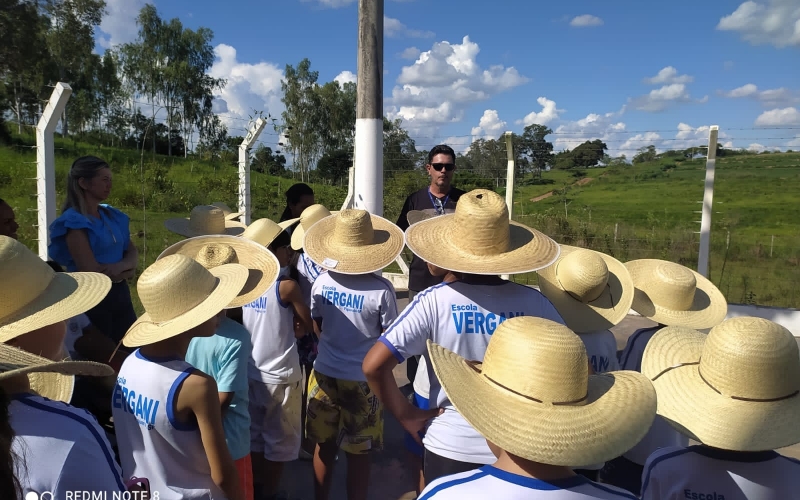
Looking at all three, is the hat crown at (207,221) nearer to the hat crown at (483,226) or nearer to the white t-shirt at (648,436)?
the hat crown at (483,226)

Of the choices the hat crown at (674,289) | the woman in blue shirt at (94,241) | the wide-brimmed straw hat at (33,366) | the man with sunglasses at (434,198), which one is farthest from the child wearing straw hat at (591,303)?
the woman in blue shirt at (94,241)

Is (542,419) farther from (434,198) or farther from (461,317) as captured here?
(434,198)

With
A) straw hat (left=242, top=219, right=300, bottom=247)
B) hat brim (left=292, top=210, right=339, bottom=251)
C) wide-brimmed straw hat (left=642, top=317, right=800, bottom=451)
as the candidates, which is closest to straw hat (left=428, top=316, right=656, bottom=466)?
wide-brimmed straw hat (left=642, top=317, right=800, bottom=451)

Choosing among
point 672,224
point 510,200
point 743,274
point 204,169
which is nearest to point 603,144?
point 510,200

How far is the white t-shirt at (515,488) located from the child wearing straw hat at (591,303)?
1.23 m

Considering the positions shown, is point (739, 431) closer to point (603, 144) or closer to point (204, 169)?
point (603, 144)

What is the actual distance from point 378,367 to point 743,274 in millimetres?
7944

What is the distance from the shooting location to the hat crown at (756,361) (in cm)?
138

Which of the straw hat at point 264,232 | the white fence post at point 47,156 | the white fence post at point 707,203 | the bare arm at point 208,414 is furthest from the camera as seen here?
the white fence post at point 707,203

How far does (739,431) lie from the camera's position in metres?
1.38

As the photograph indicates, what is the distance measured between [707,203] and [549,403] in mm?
A: 5904

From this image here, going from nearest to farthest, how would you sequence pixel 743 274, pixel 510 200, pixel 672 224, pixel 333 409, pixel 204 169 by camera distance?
pixel 333 409 < pixel 510 200 < pixel 743 274 < pixel 672 224 < pixel 204 169

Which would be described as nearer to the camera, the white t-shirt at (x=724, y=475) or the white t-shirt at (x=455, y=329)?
the white t-shirt at (x=724, y=475)

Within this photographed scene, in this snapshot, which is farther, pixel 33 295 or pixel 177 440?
pixel 177 440
